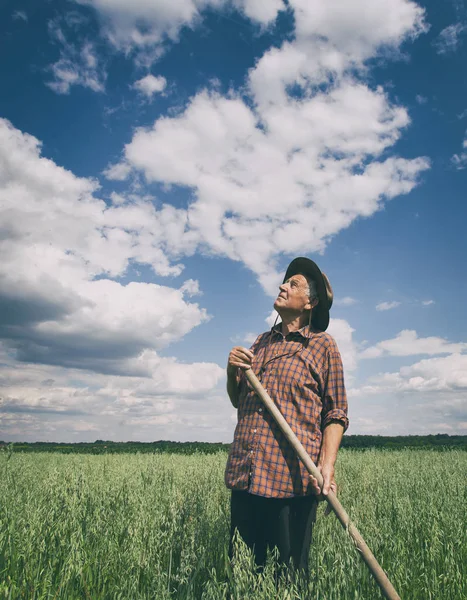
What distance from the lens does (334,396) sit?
2490 mm

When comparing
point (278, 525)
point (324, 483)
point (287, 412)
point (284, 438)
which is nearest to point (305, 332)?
point (287, 412)

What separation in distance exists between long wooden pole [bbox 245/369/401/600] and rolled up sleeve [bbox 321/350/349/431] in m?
0.30

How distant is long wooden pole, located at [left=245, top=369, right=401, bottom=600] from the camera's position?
6.75 ft

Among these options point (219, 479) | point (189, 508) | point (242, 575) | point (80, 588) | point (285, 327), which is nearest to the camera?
point (242, 575)

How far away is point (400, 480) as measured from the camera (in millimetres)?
6715

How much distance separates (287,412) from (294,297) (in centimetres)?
75

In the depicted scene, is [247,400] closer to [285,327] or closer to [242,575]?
[285,327]

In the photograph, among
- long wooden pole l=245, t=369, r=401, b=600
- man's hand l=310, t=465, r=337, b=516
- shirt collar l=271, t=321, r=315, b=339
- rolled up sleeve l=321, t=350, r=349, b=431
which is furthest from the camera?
shirt collar l=271, t=321, r=315, b=339

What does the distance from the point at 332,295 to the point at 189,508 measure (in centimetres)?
214

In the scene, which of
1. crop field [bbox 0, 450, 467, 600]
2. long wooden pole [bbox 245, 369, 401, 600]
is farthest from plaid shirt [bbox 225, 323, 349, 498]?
crop field [bbox 0, 450, 467, 600]

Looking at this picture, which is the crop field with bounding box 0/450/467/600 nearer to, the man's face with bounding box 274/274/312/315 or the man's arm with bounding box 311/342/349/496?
the man's arm with bounding box 311/342/349/496

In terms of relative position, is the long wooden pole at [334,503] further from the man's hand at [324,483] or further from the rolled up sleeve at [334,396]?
the rolled up sleeve at [334,396]

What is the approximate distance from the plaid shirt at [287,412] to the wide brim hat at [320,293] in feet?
0.68

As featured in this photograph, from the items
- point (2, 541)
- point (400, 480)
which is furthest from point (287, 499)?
point (400, 480)
